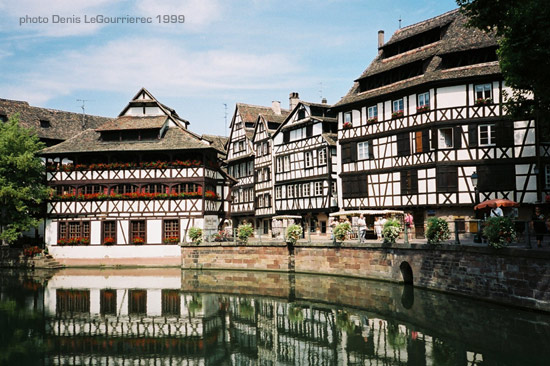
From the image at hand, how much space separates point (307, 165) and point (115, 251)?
56.6 ft

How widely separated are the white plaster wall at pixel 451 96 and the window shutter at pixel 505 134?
2610 mm

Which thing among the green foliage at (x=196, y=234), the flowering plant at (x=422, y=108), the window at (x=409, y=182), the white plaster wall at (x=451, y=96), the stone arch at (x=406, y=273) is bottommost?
the stone arch at (x=406, y=273)

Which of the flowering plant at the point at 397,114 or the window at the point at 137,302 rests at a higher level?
the flowering plant at the point at 397,114

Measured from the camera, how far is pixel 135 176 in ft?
142

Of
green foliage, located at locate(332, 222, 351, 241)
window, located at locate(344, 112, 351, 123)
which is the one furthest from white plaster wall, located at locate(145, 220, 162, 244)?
window, located at locate(344, 112, 351, 123)

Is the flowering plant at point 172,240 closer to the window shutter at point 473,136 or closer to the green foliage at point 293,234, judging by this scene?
the green foliage at point 293,234

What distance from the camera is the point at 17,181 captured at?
4222 centimetres

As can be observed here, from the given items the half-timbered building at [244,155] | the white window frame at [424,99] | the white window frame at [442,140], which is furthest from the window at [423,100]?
the half-timbered building at [244,155]

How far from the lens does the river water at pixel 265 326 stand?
617 inches

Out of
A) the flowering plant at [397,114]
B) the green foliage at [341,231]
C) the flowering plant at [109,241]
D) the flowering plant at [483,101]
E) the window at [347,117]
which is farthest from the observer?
the flowering plant at [109,241]

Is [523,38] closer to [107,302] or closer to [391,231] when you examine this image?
[391,231]

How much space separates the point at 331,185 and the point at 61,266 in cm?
2274

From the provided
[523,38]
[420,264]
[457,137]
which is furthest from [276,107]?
[523,38]

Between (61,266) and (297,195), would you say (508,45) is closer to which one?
(297,195)
